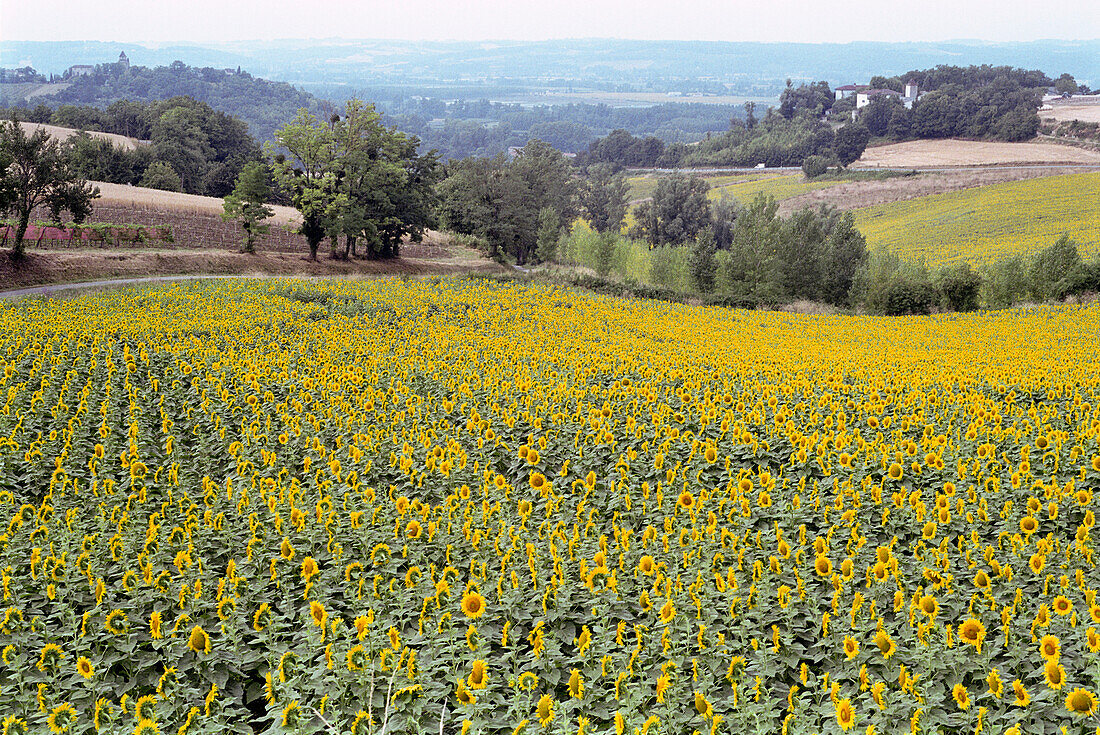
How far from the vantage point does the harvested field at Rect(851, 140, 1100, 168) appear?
104750 millimetres

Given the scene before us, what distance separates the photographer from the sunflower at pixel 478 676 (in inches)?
172

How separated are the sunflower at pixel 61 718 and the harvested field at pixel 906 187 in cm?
9440

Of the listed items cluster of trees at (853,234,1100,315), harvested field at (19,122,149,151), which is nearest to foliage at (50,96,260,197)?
harvested field at (19,122,149,151)

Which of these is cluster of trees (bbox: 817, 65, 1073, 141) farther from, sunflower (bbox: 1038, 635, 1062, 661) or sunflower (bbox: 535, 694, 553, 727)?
sunflower (bbox: 535, 694, 553, 727)

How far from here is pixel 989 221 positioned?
248 ft

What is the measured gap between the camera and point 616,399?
1102 centimetres

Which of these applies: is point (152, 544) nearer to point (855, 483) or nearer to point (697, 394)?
point (855, 483)

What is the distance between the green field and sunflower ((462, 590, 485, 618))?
197 feet

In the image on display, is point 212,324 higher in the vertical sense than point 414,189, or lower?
lower

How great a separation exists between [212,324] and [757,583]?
14.1 meters

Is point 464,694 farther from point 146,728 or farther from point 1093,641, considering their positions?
point 1093,641

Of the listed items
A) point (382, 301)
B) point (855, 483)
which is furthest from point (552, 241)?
point (855, 483)

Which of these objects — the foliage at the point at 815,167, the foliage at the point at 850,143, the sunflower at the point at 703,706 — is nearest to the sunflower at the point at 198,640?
the sunflower at the point at 703,706

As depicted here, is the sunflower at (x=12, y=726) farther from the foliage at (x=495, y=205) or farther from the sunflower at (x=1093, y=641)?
the foliage at (x=495, y=205)
